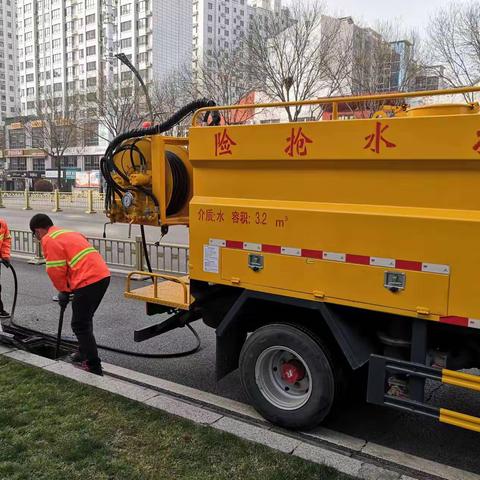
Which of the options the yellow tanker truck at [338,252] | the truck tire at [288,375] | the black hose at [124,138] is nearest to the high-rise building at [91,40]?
the black hose at [124,138]

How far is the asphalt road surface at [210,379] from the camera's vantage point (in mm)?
3748

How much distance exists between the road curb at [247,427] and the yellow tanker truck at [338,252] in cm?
27

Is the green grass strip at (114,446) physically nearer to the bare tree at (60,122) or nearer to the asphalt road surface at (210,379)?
the asphalt road surface at (210,379)

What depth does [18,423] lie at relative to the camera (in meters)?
3.74

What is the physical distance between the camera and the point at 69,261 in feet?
15.3

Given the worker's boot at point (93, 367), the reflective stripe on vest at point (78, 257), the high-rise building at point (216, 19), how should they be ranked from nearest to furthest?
the reflective stripe on vest at point (78, 257) < the worker's boot at point (93, 367) < the high-rise building at point (216, 19)

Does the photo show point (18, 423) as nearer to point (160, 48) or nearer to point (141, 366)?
point (141, 366)

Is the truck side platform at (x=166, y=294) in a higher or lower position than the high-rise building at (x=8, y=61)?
lower

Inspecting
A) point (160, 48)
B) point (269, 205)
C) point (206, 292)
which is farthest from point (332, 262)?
point (160, 48)

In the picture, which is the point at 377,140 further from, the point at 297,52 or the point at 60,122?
the point at 60,122

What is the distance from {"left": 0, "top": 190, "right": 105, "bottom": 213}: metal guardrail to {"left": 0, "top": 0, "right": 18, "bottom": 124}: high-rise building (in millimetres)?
84536

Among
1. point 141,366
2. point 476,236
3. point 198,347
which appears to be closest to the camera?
point 476,236

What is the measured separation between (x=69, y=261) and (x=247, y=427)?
7.40 feet

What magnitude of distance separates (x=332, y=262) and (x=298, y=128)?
0.98 metres
